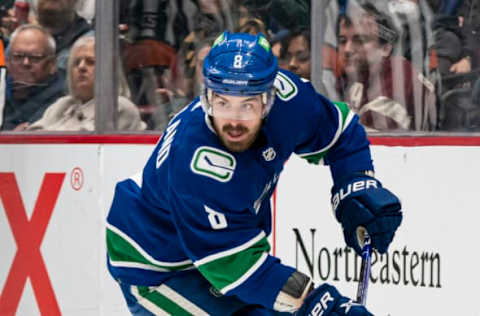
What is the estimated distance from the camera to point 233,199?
3049 millimetres

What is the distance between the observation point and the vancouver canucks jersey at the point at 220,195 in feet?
9.94

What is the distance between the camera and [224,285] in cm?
304

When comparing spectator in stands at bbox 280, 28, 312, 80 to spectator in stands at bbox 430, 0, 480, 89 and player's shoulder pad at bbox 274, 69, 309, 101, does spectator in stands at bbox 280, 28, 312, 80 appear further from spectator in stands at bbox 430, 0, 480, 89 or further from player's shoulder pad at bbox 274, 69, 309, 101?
player's shoulder pad at bbox 274, 69, 309, 101

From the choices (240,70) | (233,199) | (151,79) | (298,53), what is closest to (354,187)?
(233,199)

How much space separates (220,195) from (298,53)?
75.2 inches

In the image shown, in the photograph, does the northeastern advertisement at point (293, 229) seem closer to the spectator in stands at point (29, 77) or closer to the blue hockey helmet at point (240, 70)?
the spectator in stands at point (29, 77)

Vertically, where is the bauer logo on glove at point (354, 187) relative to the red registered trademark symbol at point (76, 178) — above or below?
above

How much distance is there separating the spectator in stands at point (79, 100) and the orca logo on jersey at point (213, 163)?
8.00 ft

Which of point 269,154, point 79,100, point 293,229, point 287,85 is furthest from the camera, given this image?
point 79,100

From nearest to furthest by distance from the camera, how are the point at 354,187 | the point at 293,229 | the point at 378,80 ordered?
the point at 354,187
the point at 378,80
the point at 293,229

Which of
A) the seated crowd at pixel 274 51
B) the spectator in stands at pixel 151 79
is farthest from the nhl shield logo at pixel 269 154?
the spectator in stands at pixel 151 79

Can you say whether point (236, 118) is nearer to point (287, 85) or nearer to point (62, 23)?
point (287, 85)

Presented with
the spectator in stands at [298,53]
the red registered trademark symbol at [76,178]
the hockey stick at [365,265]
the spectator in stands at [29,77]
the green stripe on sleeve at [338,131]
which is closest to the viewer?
the hockey stick at [365,265]

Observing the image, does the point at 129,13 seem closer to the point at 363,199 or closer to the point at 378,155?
the point at 378,155
